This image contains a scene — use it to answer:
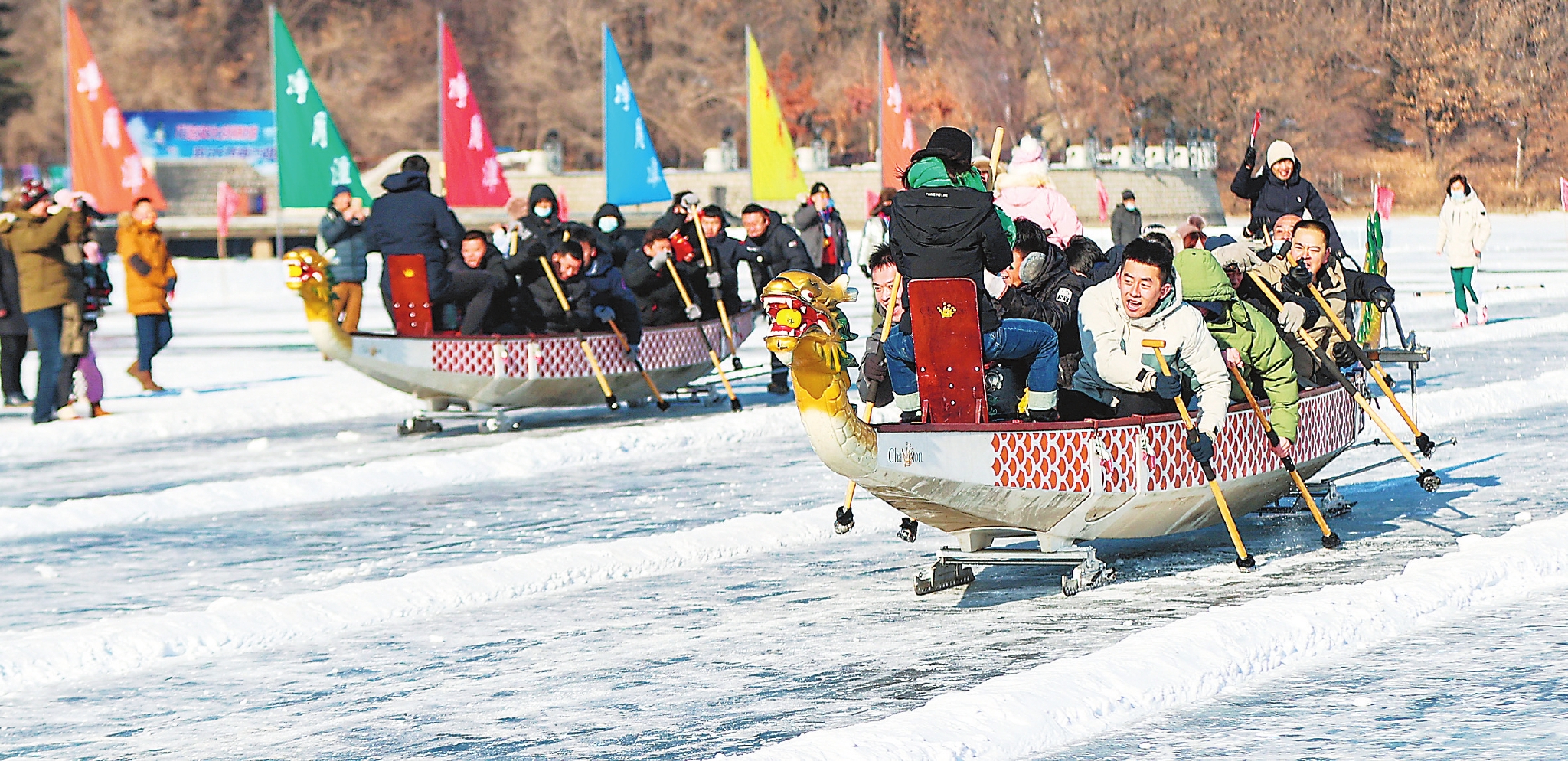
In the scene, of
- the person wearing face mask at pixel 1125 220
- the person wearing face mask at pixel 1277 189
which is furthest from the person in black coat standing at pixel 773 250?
the person wearing face mask at pixel 1125 220

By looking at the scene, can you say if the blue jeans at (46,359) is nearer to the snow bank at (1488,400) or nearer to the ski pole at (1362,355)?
the ski pole at (1362,355)

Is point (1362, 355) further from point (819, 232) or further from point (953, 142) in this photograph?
point (819, 232)

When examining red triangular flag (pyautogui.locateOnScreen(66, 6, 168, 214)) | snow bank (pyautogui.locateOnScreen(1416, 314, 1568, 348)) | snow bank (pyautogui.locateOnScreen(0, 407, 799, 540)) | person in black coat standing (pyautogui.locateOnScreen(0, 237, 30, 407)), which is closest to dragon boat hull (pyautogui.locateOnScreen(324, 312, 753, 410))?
snow bank (pyautogui.locateOnScreen(0, 407, 799, 540))

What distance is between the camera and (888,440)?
6.25m

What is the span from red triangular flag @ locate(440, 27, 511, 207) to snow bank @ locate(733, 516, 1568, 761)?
19025 mm

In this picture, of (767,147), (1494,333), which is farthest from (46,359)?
(767,147)

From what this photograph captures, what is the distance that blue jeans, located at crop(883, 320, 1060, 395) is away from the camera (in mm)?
6887

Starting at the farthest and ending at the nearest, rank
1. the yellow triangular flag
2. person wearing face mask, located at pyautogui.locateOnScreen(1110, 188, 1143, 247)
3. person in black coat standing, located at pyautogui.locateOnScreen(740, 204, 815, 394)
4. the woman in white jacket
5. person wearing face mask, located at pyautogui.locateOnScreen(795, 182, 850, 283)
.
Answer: the yellow triangular flag < person wearing face mask, located at pyautogui.locateOnScreen(1110, 188, 1143, 247) < the woman in white jacket < person wearing face mask, located at pyautogui.locateOnScreen(795, 182, 850, 283) < person in black coat standing, located at pyautogui.locateOnScreen(740, 204, 815, 394)

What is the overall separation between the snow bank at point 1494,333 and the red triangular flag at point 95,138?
50.4ft

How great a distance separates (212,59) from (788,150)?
5801 centimetres

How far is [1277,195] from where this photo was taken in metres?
12.8

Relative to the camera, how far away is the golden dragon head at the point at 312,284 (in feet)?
39.7

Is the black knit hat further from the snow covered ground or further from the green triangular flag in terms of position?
the green triangular flag

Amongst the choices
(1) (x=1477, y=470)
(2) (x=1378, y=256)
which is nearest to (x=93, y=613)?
(1) (x=1477, y=470)
